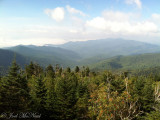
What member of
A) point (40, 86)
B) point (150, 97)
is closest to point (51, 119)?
point (40, 86)

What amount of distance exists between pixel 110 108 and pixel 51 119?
19616mm

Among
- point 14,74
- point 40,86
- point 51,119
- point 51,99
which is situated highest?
point 14,74

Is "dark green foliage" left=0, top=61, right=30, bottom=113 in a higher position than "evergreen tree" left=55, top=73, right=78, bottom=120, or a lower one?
higher

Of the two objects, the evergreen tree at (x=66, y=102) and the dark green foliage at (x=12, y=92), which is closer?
the dark green foliage at (x=12, y=92)

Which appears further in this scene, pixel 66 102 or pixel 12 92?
pixel 66 102

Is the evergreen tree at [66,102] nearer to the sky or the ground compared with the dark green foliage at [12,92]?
nearer to the ground

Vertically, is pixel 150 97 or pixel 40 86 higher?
pixel 40 86

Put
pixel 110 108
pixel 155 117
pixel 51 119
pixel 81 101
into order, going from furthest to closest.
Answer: pixel 51 119 → pixel 81 101 → pixel 110 108 → pixel 155 117

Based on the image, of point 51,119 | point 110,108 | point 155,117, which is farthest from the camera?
point 51,119

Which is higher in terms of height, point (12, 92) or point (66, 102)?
point (12, 92)

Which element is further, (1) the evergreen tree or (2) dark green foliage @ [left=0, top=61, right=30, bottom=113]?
(1) the evergreen tree

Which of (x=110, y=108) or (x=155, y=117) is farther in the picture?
(x=110, y=108)

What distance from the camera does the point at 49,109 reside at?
79.5 ft

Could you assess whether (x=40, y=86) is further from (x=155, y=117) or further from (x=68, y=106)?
(x=155, y=117)
